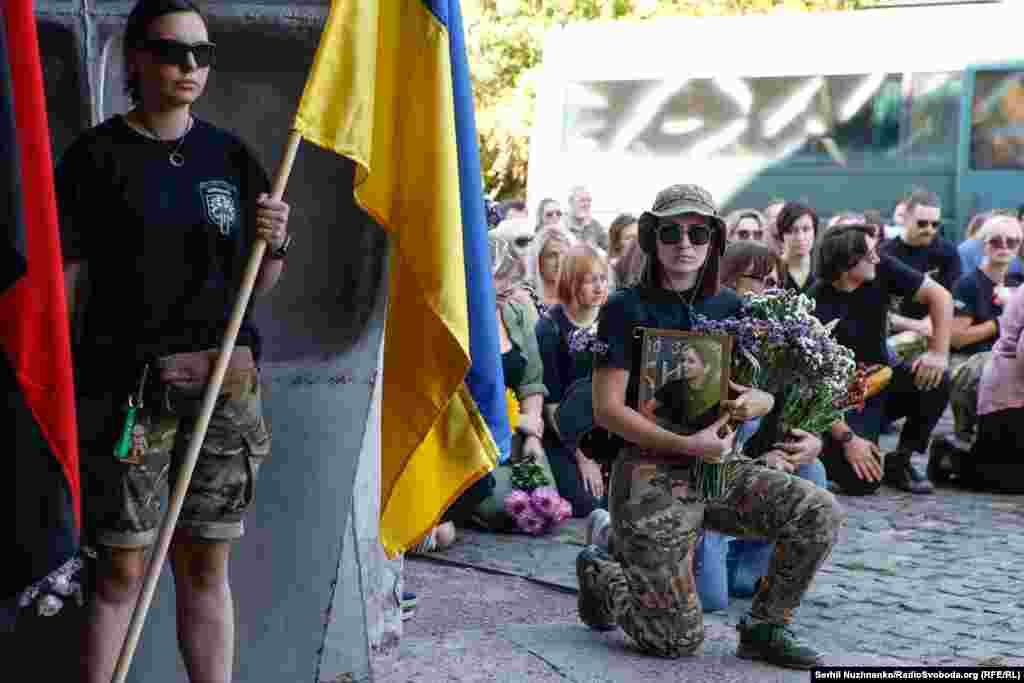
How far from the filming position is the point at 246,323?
4.66 m

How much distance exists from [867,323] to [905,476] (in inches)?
42.7

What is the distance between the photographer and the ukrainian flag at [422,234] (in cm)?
484

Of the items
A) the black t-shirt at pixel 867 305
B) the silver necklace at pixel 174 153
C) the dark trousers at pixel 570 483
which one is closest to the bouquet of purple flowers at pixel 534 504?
the dark trousers at pixel 570 483

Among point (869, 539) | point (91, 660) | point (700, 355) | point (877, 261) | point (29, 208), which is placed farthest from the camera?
point (877, 261)

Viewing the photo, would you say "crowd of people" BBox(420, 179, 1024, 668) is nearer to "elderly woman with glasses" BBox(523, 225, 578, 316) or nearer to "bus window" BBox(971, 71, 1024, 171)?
"elderly woman with glasses" BBox(523, 225, 578, 316)

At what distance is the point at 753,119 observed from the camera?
20531 millimetres

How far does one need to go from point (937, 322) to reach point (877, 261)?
54 centimetres

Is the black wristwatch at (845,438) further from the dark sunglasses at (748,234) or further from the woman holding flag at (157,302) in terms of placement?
the woman holding flag at (157,302)

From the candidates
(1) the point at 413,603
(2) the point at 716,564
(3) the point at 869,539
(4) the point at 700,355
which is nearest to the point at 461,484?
(4) the point at 700,355

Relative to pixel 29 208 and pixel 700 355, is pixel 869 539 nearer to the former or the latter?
pixel 700 355

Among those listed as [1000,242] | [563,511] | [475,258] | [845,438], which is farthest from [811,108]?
[475,258]

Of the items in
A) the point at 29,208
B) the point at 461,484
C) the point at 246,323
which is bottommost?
the point at 461,484

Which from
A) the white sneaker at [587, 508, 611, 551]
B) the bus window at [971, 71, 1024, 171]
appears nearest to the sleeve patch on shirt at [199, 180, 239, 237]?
the white sneaker at [587, 508, 611, 551]

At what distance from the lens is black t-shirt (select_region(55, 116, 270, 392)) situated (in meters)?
4.37
